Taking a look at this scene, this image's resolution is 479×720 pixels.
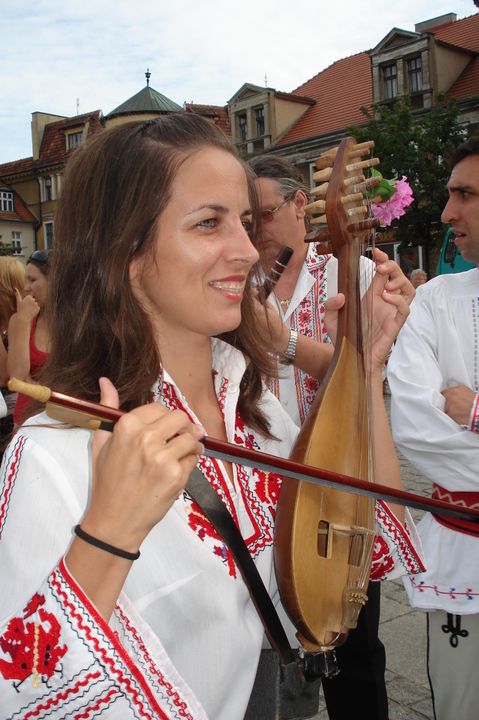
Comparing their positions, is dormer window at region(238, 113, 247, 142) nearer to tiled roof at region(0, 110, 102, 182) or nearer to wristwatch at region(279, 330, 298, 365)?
tiled roof at region(0, 110, 102, 182)

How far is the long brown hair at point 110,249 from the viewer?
1451mm

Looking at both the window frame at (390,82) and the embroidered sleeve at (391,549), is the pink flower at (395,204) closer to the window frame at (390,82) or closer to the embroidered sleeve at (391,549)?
the embroidered sleeve at (391,549)

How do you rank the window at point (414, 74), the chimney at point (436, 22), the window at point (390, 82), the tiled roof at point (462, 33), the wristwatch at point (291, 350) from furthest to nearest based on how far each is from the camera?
the chimney at point (436, 22) → the tiled roof at point (462, 33) → the window at point (390, 82) → the window at point (414, 74) → the wristwatch at point (291, 350)

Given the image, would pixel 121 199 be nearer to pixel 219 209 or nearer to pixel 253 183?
→ pixel 219 209

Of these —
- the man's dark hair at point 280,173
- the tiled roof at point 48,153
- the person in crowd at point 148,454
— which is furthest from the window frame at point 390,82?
the person in crowd at point 148,454

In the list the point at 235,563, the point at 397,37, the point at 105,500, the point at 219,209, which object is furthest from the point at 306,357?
the point at 397,37

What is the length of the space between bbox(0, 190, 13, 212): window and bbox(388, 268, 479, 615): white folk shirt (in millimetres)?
39692

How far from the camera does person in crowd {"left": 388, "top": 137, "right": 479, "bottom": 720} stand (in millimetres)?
2047

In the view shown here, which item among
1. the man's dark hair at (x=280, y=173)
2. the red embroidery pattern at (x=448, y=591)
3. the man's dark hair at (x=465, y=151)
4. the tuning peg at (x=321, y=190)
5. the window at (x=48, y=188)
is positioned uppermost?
the window at (x=48, y=188)

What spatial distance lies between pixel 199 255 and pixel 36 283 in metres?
3.65

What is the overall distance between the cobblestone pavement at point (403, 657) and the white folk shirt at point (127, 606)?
1.63 meters

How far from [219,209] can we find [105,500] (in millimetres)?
771

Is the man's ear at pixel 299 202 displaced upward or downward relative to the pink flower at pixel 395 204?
upward

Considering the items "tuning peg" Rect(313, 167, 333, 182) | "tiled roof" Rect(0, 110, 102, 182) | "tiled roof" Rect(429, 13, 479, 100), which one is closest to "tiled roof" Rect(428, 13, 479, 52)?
"tiled roof" Rect(429, 13, 479, 100)
